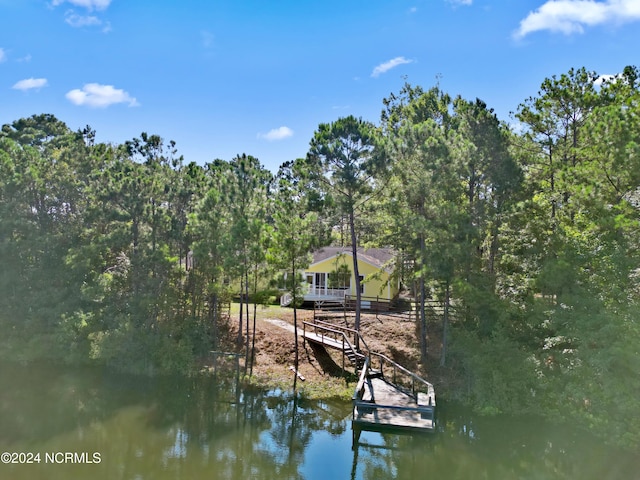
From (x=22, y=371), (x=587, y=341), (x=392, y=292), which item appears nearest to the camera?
(x=587, y=341)

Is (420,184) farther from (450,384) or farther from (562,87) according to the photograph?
(450,384)

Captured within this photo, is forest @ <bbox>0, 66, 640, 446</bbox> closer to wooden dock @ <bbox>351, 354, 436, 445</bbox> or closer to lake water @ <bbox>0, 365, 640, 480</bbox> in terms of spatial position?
lake water @ <bbox>0, 365, 640, 480</bbox>

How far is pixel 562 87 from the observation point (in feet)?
50.3

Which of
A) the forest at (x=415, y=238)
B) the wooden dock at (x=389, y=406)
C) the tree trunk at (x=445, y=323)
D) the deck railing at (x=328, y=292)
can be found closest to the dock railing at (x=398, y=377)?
the wooden dock at (x=389, y=406)

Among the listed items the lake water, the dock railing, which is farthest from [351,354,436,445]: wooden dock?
the dock railing

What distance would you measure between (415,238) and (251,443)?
→ 30.7 feet

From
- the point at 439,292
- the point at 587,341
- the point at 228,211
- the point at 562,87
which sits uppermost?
the point at 562,87

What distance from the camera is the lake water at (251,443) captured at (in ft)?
35.6

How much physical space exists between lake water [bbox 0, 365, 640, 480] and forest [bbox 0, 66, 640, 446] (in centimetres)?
131

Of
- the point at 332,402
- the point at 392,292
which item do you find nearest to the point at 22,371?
the point at 332,402

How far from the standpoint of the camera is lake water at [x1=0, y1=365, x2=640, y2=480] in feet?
35.6

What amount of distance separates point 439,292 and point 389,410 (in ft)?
18.3

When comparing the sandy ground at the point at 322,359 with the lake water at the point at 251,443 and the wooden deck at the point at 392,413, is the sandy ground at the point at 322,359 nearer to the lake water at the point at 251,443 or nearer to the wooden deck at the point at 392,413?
the lake water at the point at 251,443

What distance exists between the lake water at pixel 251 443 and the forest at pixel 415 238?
4.29 feet
